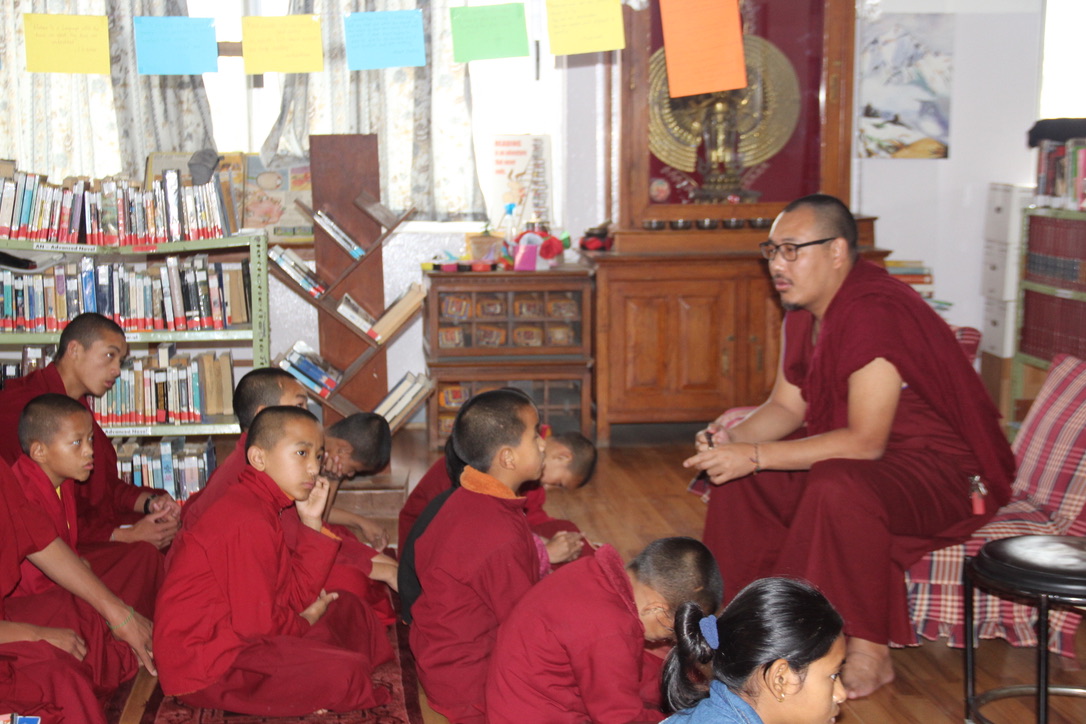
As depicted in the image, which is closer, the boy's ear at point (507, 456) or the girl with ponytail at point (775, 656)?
the girl with ponytail at point (775, 656)

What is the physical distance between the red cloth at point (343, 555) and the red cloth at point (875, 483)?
38.6 inches

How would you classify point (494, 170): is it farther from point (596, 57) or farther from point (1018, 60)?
point (1018, 60)

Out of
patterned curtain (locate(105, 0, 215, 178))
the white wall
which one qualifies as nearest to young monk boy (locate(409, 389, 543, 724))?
patterned curtain (locate(105, 0, 215, 178))

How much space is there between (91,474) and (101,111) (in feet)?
8.60

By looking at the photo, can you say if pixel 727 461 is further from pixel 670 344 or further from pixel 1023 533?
pixel 670 344

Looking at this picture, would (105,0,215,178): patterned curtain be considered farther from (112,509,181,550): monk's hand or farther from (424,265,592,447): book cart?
(112,509,181,550): monk's hand

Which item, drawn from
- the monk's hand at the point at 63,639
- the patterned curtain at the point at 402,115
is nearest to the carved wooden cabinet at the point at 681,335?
the patterned curtain at the point at 402,115

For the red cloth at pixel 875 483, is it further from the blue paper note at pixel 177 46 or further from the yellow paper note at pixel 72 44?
the yellow paper note at pixel 72 44

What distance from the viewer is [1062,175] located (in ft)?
15.4

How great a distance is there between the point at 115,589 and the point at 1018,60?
5056 mm

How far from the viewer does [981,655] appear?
2902 mm

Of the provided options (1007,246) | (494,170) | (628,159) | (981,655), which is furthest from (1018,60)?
(981,655)

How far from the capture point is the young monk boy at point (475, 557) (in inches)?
92.3

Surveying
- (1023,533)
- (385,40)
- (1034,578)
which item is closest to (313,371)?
(385,40)
